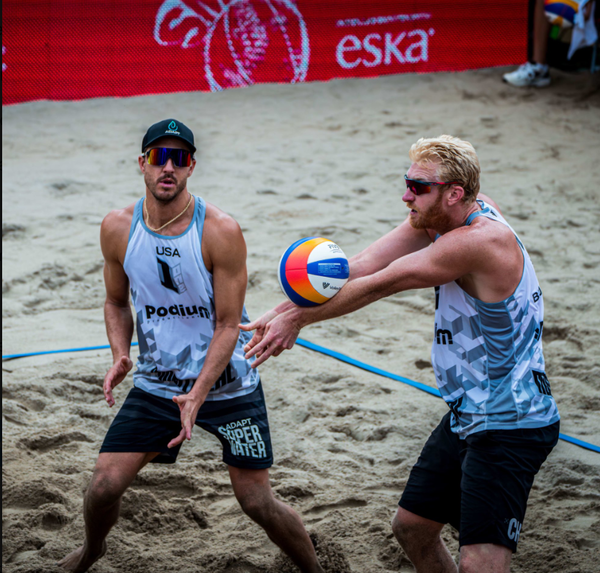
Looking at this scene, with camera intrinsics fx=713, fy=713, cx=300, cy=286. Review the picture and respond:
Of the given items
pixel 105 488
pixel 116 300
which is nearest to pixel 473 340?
pixel 105 488

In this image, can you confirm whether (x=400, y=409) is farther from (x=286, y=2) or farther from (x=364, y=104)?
(x=286, y=2)

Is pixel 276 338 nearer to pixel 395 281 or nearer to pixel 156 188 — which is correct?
pixel 395 281

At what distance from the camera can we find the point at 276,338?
9.07ft

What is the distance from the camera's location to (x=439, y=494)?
116 inches

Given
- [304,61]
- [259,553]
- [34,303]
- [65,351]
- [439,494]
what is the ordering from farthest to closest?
1. [304,61]
2. [34,303]
3. [65,351]
4. [259,553]
5. [439,494]

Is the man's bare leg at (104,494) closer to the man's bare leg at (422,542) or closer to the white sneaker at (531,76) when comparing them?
the man's bare leg at (422,542)

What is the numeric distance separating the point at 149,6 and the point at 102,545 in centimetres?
891

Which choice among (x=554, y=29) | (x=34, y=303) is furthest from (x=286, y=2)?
(x=34, y=303)

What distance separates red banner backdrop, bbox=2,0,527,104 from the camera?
10.1 meters

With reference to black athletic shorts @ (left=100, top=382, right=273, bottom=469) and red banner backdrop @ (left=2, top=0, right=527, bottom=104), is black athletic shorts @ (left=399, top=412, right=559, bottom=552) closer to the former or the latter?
black athletic shorts @ (left=100, top=382, right=273, bottom=469)

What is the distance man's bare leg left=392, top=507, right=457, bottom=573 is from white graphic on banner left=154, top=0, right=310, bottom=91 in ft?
29.4

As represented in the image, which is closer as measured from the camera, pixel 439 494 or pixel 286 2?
pixel 439 494

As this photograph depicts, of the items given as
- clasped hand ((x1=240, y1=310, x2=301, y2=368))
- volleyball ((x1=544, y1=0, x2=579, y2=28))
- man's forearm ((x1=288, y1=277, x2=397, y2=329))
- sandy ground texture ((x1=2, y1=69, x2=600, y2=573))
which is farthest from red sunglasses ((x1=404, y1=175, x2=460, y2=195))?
volleyball ((x1=544, y1=0, x2=579, y2=28))

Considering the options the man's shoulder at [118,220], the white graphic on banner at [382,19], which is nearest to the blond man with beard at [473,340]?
the man's shoulder at [118,220]
